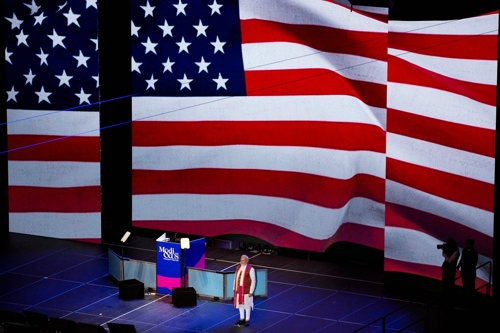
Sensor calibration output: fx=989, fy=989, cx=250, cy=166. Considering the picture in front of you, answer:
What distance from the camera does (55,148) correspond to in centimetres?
2175

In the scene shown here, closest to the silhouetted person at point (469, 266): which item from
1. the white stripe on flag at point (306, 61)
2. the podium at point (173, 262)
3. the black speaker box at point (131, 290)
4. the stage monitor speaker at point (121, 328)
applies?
the white stripe on flag at point (306, 61)

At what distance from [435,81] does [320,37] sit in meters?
3.01

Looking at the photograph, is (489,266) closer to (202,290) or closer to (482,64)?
(482,64)

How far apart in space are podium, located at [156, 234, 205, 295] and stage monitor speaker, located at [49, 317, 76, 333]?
3029mm

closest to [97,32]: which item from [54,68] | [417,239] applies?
[54,68]

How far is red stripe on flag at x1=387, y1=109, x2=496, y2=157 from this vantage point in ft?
54.4

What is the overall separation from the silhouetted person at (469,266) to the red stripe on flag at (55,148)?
351 inches

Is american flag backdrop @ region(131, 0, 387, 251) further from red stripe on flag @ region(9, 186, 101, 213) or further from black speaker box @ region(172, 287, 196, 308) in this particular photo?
black speaker box @ region(172, 287, 196, 308)

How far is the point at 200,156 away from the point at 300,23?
11.7 feet

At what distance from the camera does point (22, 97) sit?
21.9 meters

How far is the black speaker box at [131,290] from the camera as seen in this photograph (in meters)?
17.8

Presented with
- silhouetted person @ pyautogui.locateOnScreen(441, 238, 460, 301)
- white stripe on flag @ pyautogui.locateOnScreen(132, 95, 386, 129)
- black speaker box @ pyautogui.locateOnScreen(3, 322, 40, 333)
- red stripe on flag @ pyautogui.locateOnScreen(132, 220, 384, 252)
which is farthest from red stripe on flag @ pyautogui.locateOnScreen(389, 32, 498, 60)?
black speaker box @ pyautogui.locateOnScreen(3, 322, 40, 333)

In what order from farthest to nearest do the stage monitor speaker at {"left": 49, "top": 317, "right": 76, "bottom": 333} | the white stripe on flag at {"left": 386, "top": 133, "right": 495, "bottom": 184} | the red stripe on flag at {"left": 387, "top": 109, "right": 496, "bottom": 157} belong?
the white stripe on flag at {"left": 386, "top": 133, "right": 495, "bottom": 184} < the red stripe on flag at {"left": 387, "top": 109, "right": 496, "bottom": 157} < the stage monitor speaker at {"left": 49, "top": 317, "right": 76, "bottom": 333}

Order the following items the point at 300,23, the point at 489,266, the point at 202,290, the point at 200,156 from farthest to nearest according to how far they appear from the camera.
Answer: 1. the point at 200,156
2. the point at 300,23
3. the point at 202,290
4. the point at 489,266
